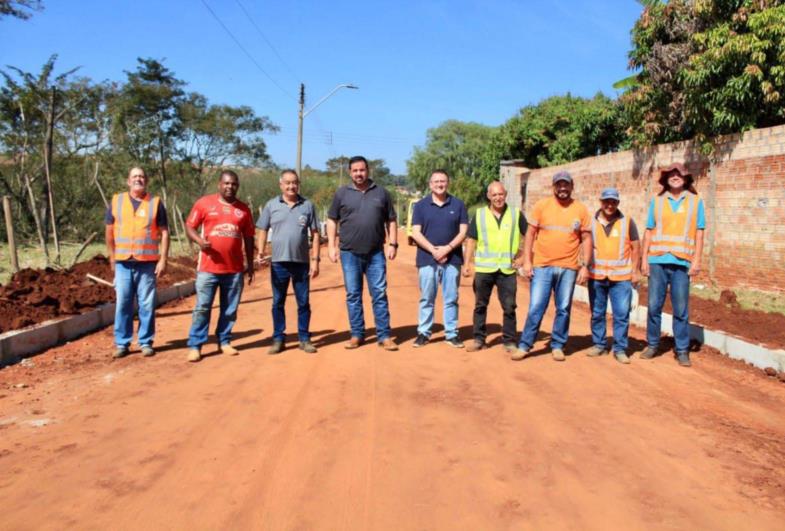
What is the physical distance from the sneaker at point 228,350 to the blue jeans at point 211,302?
0.15 ft

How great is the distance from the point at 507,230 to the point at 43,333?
513cm

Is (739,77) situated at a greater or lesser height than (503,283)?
greater

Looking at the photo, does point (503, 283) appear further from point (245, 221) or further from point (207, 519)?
point (207, 519)

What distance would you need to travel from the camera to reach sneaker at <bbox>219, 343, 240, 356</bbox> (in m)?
6.45

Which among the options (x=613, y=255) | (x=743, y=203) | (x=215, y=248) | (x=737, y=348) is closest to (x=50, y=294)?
(x=215, y=248)

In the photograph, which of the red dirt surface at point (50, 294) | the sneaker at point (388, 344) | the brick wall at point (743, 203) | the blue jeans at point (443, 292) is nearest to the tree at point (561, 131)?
the brick wall at point (743, 203)

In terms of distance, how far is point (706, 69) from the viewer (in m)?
11.6

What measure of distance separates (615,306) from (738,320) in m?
2.59

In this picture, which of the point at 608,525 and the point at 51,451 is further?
the point at 51,451

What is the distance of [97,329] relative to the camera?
7.98m

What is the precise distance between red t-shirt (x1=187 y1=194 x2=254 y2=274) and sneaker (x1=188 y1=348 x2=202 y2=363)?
80cm

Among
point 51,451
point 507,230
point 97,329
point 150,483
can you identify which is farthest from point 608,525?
point 97,329

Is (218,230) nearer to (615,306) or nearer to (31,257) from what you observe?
(615,306)

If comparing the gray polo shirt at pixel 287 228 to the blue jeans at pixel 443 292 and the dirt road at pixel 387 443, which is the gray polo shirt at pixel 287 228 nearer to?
the dirt road at pixel 387 443
